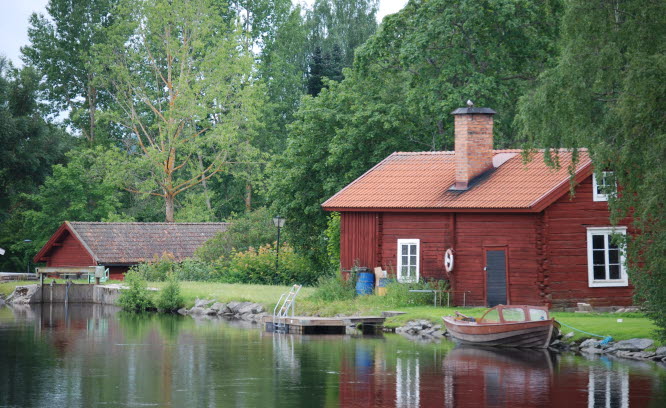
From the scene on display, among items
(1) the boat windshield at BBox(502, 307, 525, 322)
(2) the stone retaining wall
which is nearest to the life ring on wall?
(1) the boat windshield at BBox(502, 307, 525, 322)

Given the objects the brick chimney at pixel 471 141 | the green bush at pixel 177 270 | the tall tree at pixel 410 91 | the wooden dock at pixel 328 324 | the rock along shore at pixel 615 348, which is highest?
the tall tree at pixel 410 91

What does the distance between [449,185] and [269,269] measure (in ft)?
46.2

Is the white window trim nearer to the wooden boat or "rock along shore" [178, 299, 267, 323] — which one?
"rock along shore" [178, 299, 267, 323]

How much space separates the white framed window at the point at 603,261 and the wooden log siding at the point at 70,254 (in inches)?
1066

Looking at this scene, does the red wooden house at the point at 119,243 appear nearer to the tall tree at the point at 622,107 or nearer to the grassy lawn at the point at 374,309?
the grassy lawn at the point at 374,309

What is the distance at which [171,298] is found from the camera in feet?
128

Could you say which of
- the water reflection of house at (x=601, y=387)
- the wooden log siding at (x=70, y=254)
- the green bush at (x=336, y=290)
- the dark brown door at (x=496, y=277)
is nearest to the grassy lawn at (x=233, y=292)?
the green bush at (x=336, y=290)

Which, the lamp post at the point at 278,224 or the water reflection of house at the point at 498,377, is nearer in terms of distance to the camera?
the water reflection of house at the point at 498,377

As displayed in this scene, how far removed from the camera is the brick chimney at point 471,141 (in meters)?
33.6

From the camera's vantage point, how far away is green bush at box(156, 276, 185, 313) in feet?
128

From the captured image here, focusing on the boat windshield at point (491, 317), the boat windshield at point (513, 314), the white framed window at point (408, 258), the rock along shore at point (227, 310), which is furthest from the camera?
the rock along shore at point (227, 310)

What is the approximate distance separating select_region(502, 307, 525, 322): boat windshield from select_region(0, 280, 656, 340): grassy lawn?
1.53 metres

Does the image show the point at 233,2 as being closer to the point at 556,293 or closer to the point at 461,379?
the point at 556,293

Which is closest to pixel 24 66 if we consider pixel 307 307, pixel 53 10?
pixel 53 10
